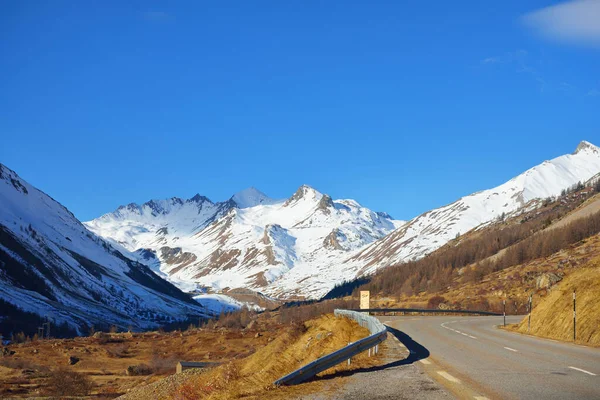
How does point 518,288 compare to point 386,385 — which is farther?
point 518,288

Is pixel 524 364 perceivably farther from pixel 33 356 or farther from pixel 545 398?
pixel 33 356

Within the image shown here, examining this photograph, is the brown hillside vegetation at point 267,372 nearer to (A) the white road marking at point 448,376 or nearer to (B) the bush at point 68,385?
(A) the white road marking at point 448,376

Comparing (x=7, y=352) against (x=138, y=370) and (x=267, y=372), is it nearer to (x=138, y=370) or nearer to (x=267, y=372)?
(x=138, y=370)

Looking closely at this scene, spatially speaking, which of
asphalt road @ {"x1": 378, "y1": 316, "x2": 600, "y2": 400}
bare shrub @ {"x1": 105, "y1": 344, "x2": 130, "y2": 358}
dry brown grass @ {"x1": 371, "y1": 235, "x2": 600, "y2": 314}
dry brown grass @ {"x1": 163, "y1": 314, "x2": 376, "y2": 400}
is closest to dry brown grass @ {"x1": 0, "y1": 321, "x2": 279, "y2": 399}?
bare shrub @ {"x1": 105, "y1": 344, "x2": 130, "y2": 358}

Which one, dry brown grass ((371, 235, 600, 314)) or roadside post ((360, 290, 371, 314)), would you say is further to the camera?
dry brown grass ((371, 235, 600, 314))

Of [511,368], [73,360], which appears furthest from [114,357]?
[511,368]

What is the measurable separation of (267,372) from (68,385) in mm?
36015

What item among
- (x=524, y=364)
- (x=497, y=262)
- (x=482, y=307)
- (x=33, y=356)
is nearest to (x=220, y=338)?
(x=33, y=356)

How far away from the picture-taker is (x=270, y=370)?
1969 cm

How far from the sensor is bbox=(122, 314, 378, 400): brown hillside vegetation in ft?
49.2

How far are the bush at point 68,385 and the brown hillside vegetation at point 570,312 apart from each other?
32.8 meters

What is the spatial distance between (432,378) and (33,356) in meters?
64.7

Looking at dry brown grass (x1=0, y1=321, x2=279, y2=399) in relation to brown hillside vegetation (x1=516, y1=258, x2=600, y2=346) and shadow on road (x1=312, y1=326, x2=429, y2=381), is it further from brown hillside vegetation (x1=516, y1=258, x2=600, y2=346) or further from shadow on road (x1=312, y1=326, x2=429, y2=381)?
shadow on road (x1=312, y1=326, x2=429, y2=381)

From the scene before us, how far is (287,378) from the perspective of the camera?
50.2 ft
